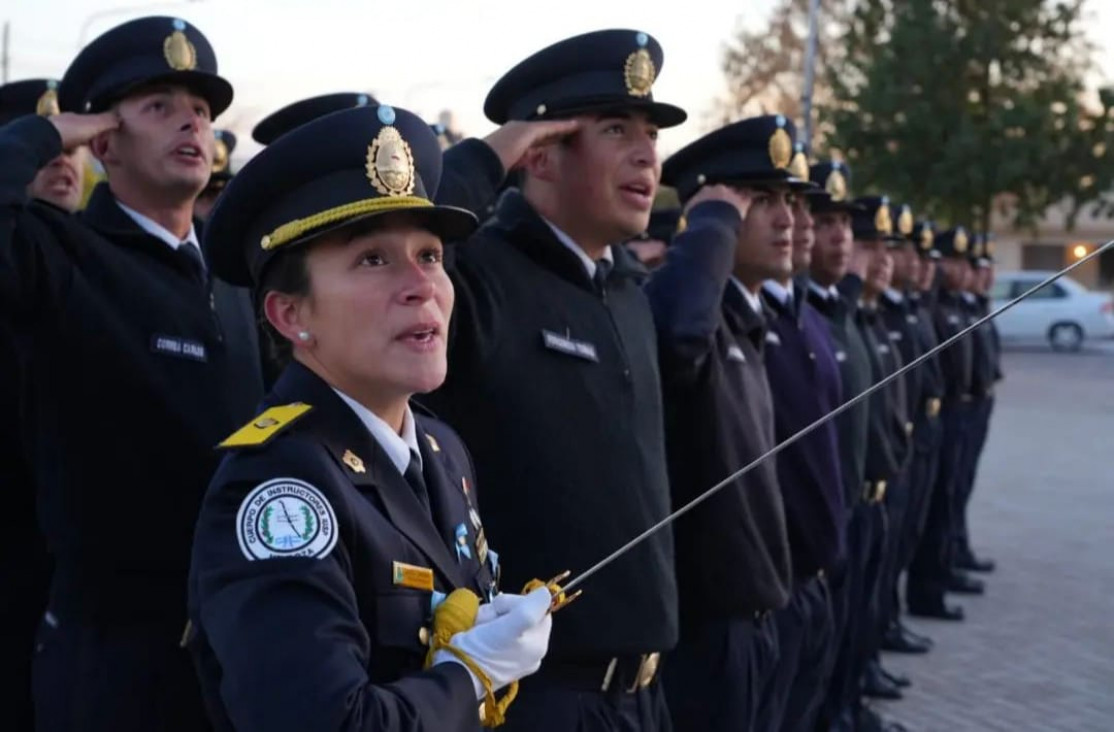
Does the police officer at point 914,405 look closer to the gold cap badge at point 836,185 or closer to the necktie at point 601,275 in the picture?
the gold cap badge at point 836,185

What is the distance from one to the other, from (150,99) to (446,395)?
1232 millimetres

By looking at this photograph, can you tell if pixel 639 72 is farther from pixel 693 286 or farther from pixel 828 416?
pixel 828 416

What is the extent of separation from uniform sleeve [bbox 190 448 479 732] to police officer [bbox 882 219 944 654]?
20.7ft

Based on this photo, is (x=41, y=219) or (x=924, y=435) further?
(x=924, y=435)

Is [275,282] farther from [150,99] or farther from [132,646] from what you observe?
[150,99]

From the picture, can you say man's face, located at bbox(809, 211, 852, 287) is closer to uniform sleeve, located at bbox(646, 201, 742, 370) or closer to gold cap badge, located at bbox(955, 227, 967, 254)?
uniform sleeve, located at bbox(646, 201, 742, 370)

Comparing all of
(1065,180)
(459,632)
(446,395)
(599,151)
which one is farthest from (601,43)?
(1065,180)

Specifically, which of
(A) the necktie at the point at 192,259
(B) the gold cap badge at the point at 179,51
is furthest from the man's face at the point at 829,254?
(A) the necktie at the point at 192,259

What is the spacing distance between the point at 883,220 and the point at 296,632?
21.4 ft

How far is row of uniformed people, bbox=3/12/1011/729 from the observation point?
2160 millimetres

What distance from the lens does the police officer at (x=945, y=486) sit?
9.16 meters

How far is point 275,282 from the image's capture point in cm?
243

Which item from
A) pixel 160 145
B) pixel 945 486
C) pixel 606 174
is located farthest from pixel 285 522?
pixel 945 486

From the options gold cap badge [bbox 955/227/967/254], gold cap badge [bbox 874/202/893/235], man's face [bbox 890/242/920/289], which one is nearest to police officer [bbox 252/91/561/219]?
gold cap badge [bbox 874/202/893/235]
